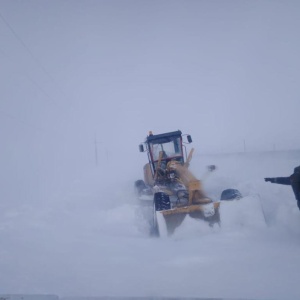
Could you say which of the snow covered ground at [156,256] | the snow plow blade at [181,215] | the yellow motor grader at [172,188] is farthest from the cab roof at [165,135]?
the snow plow blade at [181,215]

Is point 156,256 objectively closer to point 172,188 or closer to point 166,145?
point 172,188

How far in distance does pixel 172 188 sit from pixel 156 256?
3.56 meters

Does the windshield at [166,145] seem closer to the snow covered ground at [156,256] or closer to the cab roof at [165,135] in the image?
the cab roof at [165,135]

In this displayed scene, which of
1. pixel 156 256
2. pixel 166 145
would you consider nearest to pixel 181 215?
pixel 156 256

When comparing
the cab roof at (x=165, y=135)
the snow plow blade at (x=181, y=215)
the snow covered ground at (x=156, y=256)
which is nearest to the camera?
A: the snow covered ground at (x=156, y=256)

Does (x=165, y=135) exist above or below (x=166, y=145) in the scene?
above

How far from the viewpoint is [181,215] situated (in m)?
6.37

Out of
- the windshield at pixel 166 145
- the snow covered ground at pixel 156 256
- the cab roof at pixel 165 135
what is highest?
the cab roof at pixel 165 135

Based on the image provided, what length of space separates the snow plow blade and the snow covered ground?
143 millimetres

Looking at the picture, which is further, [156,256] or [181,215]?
[181,215]

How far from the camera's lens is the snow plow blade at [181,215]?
6.27 meters

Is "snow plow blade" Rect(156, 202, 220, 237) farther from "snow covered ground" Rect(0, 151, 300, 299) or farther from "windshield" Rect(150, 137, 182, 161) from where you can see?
"windshield" Rect(150, 137, 182, 161)

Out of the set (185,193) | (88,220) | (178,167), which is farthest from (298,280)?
(88,220)

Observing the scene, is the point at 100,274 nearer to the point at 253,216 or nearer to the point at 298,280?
the point at 298,280
